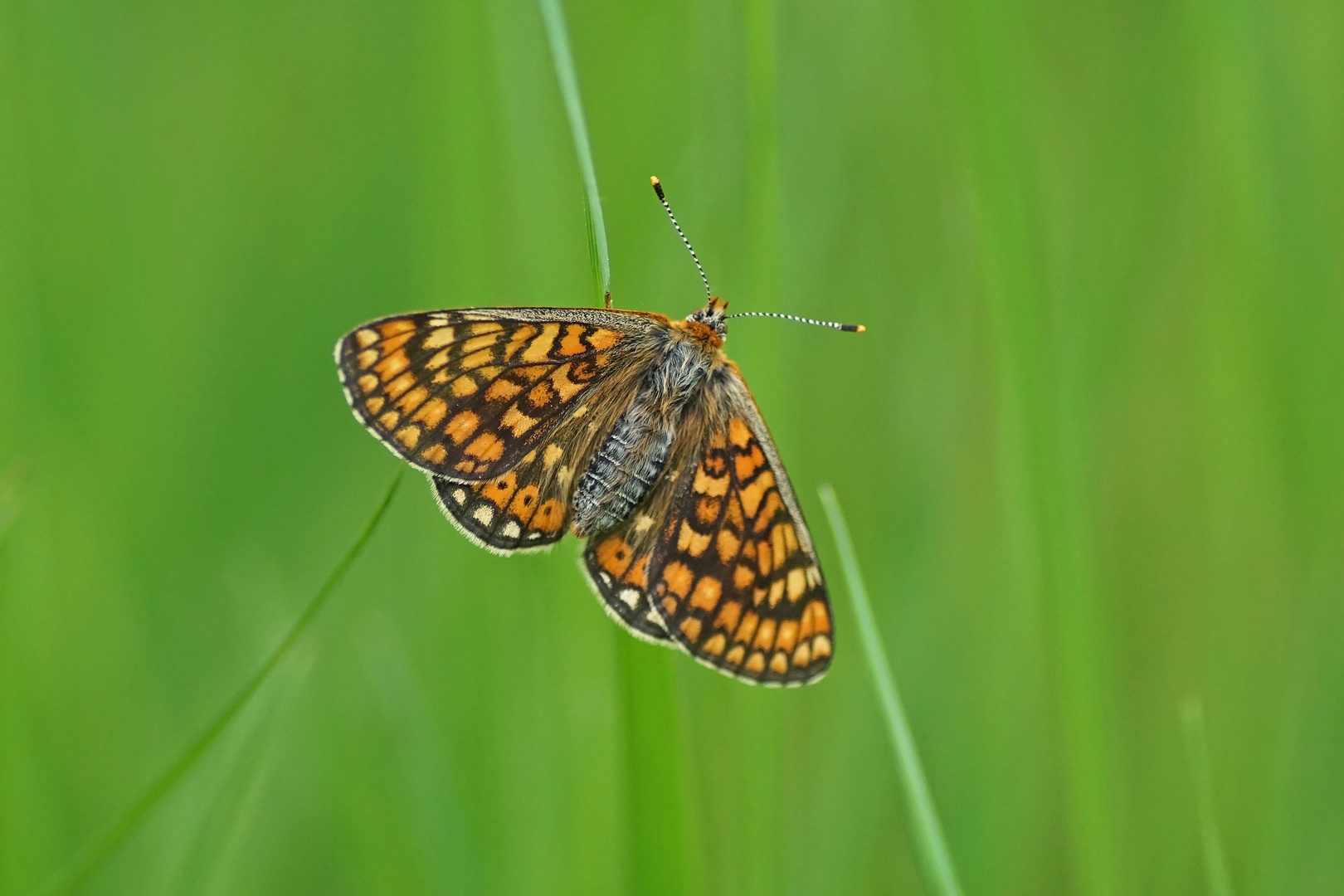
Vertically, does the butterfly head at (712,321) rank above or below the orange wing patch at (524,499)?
above

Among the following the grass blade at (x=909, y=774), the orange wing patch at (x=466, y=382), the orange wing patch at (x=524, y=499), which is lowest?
the grass blade at (x=909, y=774)

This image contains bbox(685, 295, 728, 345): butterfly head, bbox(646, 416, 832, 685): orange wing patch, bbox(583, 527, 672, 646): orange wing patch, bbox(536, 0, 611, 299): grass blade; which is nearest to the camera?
bbox(536, 0, 611, 299): grass blade

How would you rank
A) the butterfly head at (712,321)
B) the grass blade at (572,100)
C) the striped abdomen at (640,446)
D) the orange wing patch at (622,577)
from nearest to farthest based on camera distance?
the grass blade at (572,100)
the orange wing patch at (622,577)
the striped abdomen at (640,446)
the butterfly head at (712,321)

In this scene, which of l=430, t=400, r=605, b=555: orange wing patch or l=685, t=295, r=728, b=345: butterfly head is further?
l=685, t=295, r=728, b=345: butterfly head

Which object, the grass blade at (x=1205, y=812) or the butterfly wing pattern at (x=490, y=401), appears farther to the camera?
the butterfly wing pattern at (x=490, y=401)

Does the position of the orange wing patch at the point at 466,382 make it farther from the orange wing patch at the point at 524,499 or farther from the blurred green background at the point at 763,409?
the blurred green background at the point at 763,409

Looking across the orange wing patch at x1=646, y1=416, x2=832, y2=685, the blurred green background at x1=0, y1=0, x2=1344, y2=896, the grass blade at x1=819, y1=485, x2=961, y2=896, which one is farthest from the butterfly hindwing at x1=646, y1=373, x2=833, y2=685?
the grass blade at x1=819, y1=485, x2=961, y2=896

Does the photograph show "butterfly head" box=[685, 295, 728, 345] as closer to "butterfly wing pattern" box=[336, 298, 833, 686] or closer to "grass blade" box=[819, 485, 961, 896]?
"butterfly wing pattern" box=[336, 298, 833, 686]

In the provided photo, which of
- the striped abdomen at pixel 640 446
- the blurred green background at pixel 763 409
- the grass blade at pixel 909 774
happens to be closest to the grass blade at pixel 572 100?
the blurred green background at pixel 763 409
